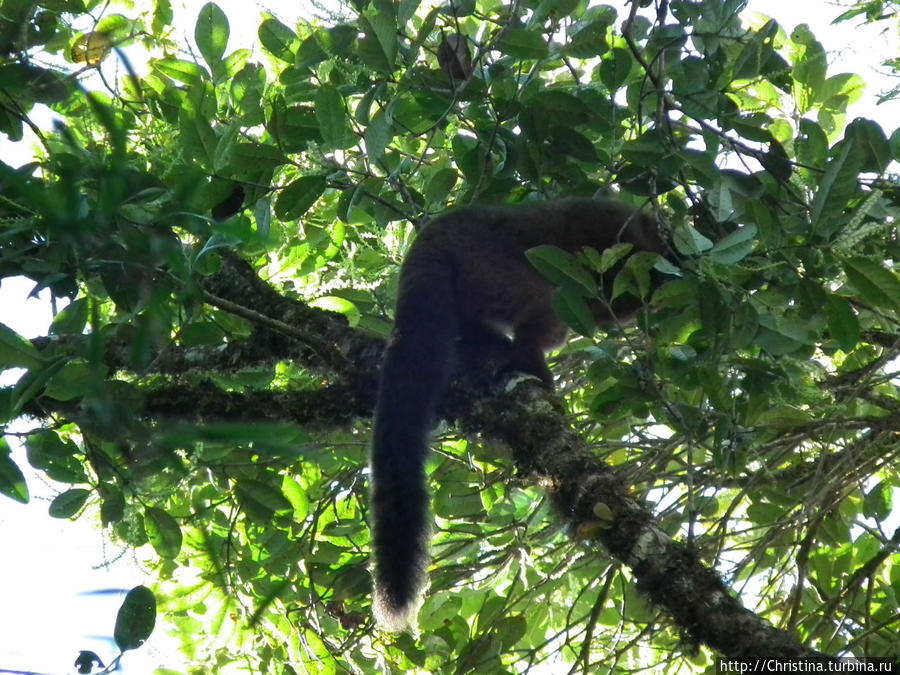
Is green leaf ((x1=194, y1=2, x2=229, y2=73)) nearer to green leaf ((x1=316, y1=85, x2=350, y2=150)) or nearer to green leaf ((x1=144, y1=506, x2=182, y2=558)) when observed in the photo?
green leaf ((x1=316, y1=85, x2=350, y2=150))

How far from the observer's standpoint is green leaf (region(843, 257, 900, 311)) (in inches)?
105

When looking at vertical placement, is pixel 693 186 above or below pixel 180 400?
above

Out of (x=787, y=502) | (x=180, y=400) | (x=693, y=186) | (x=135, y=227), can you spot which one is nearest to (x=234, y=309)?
(x=180, y=400)

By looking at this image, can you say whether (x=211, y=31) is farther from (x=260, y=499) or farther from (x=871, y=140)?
(x=871, y=140)

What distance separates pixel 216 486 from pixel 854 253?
105 inches

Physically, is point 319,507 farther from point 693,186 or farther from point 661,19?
point 661,19

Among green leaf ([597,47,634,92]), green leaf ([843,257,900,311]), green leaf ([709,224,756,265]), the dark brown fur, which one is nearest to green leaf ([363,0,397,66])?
green leaf ([597,47,634,92])

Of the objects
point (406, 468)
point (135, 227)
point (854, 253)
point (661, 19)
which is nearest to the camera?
point (135, 227)

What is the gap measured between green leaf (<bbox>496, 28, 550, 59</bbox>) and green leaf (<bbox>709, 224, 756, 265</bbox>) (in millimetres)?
956

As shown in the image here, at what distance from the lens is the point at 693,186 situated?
365 cm

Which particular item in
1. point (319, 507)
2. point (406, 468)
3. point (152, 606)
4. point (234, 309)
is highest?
point (234, 309)

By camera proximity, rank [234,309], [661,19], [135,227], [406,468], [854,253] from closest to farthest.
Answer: [135,227] < [854,253] < [406,468] < [234,309] < [661,19]

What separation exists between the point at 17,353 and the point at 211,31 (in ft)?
5.11

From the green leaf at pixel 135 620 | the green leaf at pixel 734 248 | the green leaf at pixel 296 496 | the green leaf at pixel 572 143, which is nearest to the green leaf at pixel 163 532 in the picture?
the green leaf at pixel 296 496
